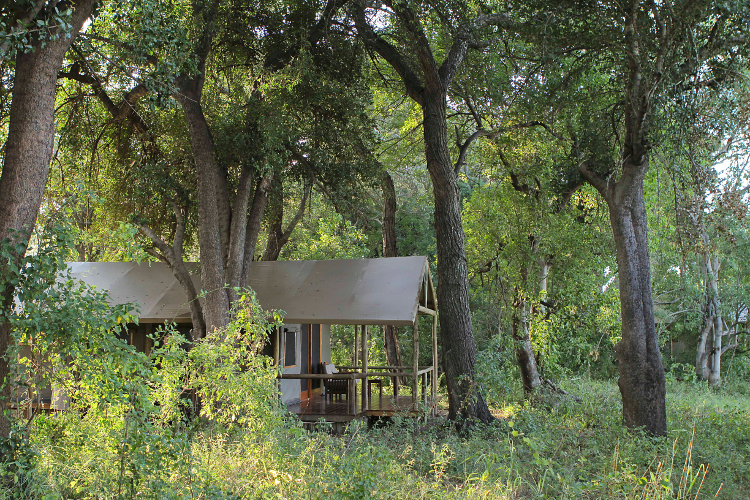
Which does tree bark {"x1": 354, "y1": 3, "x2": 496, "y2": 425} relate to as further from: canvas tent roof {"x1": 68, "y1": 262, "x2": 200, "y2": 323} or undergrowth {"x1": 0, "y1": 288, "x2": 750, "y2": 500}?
canvas tent roof {"x1": 68, "y1": 262, "x2": 200, "y2": 323}

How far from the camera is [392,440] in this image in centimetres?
809

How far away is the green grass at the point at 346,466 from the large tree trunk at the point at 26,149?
91cm

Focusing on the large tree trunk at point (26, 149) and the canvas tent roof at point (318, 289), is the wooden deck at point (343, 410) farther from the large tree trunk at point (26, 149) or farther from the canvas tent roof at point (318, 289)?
the large tree trunk at point (26, 149)

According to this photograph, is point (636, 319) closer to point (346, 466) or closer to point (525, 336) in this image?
point (525, 336)

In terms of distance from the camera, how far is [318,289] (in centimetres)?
1109

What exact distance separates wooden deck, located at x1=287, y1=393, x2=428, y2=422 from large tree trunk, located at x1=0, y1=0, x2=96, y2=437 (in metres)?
5.82

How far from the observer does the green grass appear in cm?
416

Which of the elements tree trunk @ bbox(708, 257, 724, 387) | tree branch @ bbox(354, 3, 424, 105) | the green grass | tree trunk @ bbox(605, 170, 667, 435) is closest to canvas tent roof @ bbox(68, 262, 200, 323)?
the green grass

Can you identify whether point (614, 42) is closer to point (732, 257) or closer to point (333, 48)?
point (333, 48)

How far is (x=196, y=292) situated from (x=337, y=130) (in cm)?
414

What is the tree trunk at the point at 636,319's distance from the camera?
803cm

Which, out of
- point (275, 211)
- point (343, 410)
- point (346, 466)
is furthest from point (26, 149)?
point (343, 410)

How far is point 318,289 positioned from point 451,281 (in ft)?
9.00

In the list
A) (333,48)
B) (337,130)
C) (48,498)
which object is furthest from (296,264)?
(48,498)
